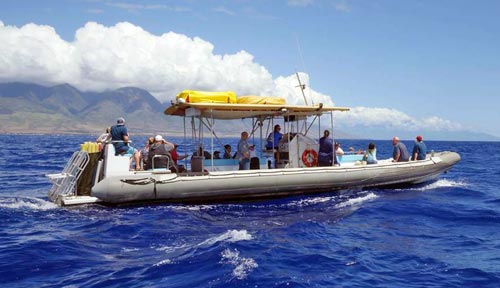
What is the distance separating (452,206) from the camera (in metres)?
14.8

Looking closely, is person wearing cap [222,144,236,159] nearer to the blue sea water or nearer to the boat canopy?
the boat canopy

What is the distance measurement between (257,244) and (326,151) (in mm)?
7422

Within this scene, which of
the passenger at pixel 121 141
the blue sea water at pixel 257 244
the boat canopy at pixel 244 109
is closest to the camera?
the blue sea water at pixel 257 244

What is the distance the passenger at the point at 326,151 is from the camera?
53.1 ft

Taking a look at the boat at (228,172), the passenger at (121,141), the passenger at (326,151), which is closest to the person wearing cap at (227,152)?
the boat at (228,172)

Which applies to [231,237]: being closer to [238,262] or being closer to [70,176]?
[238,262]

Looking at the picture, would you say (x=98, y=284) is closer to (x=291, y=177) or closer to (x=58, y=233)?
(x=58, y=233)

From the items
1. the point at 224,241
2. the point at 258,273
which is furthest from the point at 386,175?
the point at 258,273

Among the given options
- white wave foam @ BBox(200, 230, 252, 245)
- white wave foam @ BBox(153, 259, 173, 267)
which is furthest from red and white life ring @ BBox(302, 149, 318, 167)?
white wave foam @ BBox(153, 259, 173, 267)

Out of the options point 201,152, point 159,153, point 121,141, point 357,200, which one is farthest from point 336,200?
point 121,141

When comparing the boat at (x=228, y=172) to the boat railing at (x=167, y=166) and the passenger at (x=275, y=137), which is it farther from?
the passenger at (x=275, y=137)

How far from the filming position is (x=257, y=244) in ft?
31.2

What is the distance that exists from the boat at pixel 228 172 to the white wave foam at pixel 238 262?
17.1ft

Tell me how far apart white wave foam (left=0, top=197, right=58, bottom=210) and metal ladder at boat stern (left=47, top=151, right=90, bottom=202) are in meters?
0.36
